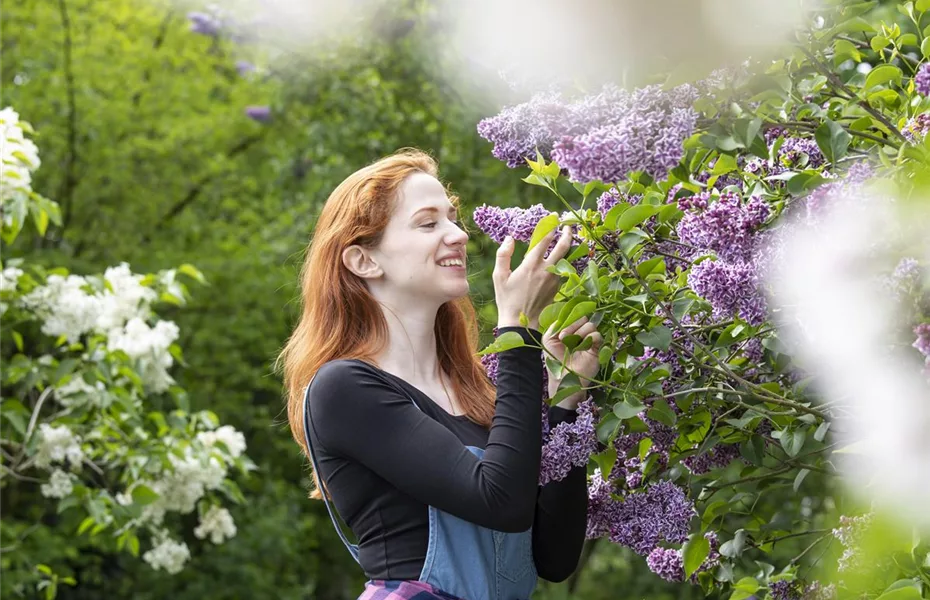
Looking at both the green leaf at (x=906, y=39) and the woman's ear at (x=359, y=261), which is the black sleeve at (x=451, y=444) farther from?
the green leaf at (x=906, y=39)

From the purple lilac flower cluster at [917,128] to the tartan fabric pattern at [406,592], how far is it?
3.11ft

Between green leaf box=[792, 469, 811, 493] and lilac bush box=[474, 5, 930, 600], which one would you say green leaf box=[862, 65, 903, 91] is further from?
green leaf box=[792, 469, 811, 493]

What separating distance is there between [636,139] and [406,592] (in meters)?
0.77

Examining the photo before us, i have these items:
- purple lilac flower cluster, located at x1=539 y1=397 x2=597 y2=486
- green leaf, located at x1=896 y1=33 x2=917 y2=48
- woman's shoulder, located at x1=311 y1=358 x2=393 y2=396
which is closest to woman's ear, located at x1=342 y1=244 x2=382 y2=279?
woman's shoulder, located at x1=311 y1=358 x2=393 y2=396

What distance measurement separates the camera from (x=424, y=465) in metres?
1.89

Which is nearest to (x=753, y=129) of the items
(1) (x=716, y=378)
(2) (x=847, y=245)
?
(1) (x=716, y=378)

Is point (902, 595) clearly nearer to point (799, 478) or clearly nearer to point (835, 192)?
point (835, 192)

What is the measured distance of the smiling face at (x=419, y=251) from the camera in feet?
7.00

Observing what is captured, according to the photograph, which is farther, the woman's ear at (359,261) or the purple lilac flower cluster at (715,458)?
the woman's ear at (359,261)

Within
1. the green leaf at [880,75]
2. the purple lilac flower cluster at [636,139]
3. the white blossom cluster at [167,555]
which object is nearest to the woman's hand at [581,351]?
the purple lilac flower cluster at [636,139]

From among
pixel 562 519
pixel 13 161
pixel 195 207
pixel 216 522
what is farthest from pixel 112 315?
pixel 195 207

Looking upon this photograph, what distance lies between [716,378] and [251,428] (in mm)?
8615

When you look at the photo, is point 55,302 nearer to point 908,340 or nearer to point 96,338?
point 96,338

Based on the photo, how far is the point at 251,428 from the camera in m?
10.2
